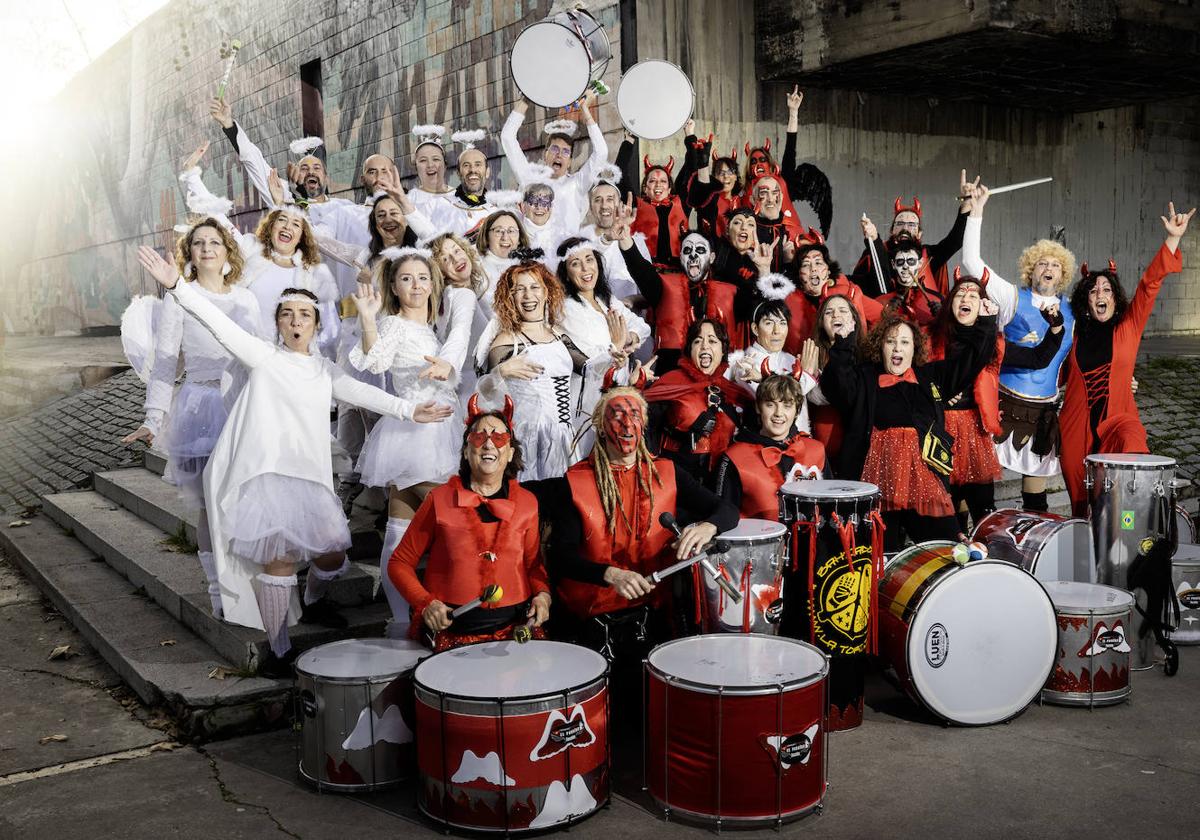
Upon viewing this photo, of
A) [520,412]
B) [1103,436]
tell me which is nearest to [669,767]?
[520,412]

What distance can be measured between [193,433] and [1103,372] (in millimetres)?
4885

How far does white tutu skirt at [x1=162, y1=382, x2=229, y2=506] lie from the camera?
217 inches

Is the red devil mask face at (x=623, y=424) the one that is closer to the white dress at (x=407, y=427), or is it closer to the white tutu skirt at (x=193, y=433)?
the white dress at (x=407, y=427)

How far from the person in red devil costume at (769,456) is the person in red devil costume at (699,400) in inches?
11.7

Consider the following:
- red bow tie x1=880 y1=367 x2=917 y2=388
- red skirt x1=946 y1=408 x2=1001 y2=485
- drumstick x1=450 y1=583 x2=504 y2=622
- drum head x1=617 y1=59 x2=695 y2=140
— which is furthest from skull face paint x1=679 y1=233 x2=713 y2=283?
drumstick x1=450 y1=583 x2=504 y2=622

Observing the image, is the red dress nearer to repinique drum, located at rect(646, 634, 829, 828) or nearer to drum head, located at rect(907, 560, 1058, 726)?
drum head, located at rect(907, 560, 1058, 726)

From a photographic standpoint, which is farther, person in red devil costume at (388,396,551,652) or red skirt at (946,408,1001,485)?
red skirt at (946,408,1001,485)

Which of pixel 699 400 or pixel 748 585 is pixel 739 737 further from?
pixel 699 400

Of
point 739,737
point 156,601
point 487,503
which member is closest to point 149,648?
point 156,601

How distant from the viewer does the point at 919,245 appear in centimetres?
670

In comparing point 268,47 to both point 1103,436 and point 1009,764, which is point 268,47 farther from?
point 1009,764

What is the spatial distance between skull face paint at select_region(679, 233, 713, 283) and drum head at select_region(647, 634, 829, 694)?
2921 millimetres

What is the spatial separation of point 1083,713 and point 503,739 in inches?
105

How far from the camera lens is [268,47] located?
17094 millimetres
